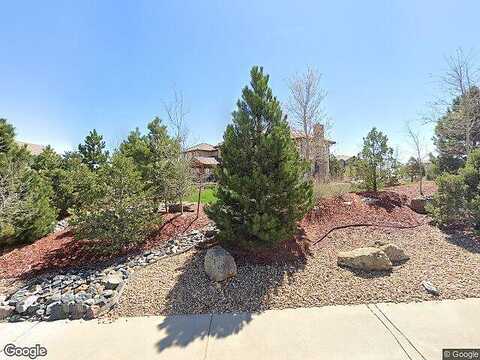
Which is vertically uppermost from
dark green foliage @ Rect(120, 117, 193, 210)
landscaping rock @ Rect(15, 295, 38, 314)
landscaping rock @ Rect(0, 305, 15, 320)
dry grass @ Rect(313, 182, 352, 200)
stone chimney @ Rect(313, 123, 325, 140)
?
stone chimney @ Rect(313, 123, 325, 140)

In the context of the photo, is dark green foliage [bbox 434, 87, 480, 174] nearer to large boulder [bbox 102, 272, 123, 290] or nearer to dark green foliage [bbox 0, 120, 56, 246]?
large boulder [bbox 102, 272, 123, 290]

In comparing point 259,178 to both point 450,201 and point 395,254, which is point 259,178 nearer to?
point 395,254

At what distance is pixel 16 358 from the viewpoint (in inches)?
139

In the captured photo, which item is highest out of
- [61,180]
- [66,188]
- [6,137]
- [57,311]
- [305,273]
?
[6,137]

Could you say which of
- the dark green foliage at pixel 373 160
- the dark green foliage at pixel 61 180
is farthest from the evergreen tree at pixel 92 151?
the dark green foliage at pixel 373 160

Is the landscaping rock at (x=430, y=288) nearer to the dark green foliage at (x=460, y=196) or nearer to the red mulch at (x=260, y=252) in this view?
the red mulch at (x=260, y=252)

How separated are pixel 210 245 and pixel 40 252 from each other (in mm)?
5614

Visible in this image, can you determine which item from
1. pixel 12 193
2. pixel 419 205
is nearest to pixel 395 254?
pixel 419 205

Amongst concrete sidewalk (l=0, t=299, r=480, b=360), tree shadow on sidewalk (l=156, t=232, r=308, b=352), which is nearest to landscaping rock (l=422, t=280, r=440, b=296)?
concrete sidewalk (l=0, t=299, r=480, b=360)

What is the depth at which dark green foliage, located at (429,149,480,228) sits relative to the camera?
7.14 m

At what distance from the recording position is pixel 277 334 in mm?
3676

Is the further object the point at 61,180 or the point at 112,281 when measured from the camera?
the point at 61,180

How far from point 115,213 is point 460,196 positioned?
9490 mm

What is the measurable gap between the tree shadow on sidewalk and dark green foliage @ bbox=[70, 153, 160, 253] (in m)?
2.18
